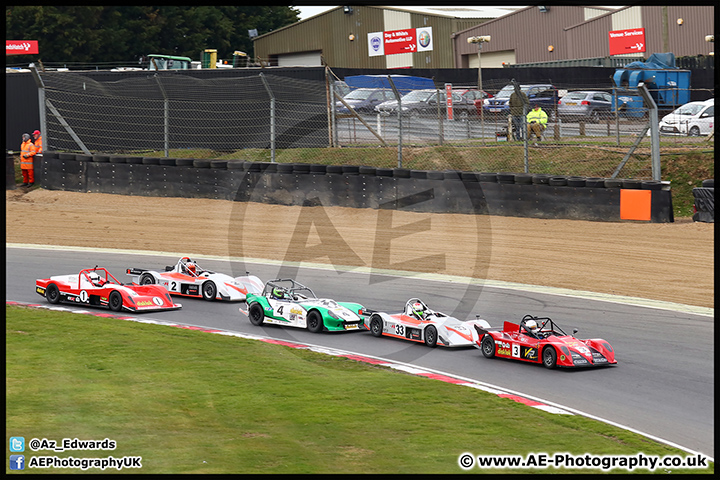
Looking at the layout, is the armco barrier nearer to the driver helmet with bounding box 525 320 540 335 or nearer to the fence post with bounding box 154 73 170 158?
the fence post with bounding box 154 73 170 158

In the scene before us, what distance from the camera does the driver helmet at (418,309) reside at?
11.7m

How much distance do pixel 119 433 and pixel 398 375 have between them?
3793mm

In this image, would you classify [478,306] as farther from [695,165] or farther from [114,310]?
[695,165]

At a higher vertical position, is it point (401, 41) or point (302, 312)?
point (401, 41)

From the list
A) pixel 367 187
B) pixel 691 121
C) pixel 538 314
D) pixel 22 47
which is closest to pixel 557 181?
pixel 367 187

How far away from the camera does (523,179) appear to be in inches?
776

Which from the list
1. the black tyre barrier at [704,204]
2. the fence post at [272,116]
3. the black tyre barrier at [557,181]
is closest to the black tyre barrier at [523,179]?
the black tyre barrier at [557,181]

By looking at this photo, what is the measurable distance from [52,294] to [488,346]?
23.1 feet

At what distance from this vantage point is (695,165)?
67.3 ft

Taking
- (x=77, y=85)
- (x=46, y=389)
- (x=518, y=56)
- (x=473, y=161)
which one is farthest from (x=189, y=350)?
(x=518, y=56)

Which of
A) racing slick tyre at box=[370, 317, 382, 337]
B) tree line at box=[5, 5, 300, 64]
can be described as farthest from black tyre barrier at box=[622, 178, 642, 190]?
tree line at box=[5, 5, 300, 64]

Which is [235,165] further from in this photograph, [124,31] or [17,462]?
[124,31]

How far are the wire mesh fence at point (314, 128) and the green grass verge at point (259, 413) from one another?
1250cm

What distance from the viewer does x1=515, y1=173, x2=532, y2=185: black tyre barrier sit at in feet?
64.6
